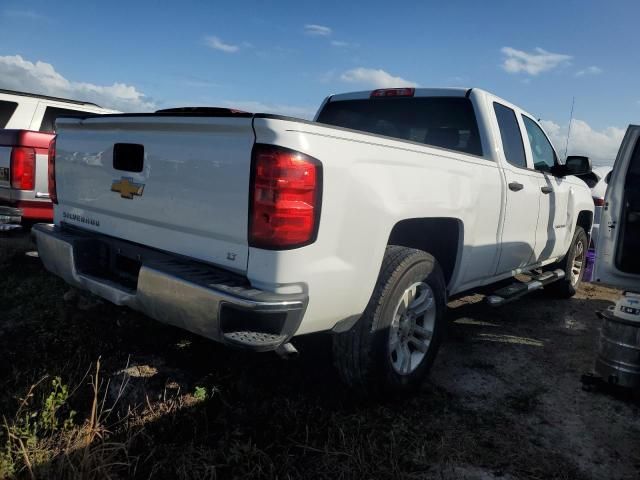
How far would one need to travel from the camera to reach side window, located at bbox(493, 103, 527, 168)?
4.21 metres

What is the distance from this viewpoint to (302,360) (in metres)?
3.65

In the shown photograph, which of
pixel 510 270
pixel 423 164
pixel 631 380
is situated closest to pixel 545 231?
pixel 510 270

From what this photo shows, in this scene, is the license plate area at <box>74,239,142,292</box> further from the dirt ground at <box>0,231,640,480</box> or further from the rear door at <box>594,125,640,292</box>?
the rear door at <box>594,125,640,292</box>

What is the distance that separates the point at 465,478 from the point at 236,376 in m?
1.47

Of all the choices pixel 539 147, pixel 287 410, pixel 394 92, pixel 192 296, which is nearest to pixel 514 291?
pixel 539 147

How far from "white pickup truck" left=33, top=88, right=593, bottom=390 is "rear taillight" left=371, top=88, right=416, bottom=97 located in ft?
0.41

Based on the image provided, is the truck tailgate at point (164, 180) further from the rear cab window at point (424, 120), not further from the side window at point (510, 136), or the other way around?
the side window at point (510, 136)

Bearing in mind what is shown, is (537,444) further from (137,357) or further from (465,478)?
(137,357)

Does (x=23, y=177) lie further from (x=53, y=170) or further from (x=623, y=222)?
(x=623, y=222)

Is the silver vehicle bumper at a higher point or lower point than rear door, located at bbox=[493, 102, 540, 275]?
lower

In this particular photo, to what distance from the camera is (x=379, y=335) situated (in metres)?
2.88

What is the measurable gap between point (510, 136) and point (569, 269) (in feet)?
8.12

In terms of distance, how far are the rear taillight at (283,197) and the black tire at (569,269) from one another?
15.2 feet

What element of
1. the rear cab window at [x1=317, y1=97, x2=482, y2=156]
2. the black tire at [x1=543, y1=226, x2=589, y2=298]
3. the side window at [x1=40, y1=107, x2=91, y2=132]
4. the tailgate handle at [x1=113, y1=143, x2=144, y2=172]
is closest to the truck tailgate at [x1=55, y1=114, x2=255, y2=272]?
the tailgate handle at [x1=113, y1=143, x2=144, y2=172]
